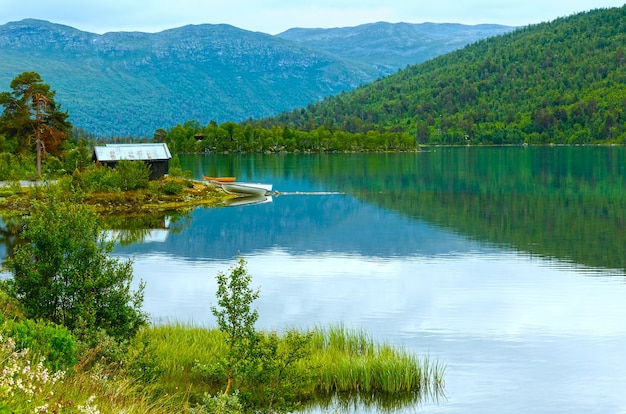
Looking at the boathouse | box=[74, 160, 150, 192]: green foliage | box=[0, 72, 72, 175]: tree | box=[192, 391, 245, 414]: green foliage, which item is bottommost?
box=[192, 391, 245, 414]: green foliage

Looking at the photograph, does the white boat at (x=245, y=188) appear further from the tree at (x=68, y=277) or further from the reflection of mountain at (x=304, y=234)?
the tree at (x=68, y=277)

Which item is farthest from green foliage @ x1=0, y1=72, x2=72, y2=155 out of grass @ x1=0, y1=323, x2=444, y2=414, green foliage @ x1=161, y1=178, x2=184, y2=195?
grass @ x1=0, y1=323, x2=444, y2=414

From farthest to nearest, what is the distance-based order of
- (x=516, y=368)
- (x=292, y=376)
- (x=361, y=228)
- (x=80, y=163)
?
(x=80, y=163) → (x=361, y=228) → (x=516, y=368) → (x=292, y=376)

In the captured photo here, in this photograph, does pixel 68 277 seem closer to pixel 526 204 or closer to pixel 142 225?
pixel 142 225

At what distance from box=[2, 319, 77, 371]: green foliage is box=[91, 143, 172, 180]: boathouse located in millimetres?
64761

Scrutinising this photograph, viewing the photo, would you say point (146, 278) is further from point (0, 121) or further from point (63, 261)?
point (0, 121)

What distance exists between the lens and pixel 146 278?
39406 millimetres

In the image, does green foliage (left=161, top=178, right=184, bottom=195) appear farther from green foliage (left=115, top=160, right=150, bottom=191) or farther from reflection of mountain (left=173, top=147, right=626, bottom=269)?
reflection of mountain (left=173, top=147, right=626, bottom=269)

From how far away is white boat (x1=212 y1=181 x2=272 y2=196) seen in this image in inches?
3366

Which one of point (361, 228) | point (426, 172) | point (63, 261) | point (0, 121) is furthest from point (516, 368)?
point (426, 172)

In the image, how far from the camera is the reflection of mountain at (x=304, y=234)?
163 ft

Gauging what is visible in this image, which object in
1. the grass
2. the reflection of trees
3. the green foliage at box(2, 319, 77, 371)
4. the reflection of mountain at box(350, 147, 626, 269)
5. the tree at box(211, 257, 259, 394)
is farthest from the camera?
the reflection of trees

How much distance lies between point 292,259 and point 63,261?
26288 mm

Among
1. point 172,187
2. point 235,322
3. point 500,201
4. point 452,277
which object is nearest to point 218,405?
point 235,322
